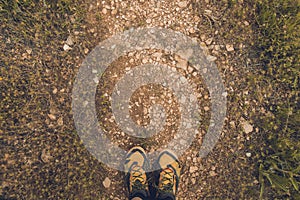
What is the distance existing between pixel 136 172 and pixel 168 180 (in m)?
0.44

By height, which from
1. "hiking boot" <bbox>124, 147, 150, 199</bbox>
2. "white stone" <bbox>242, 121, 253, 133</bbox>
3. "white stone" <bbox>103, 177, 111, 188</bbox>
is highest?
"white stone" <bbox>242, 121, 253, 133</bbox>

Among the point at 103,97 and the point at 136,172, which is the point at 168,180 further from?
the point at 103,97

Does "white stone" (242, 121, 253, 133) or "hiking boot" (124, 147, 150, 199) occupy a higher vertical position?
"white stone" (242, 121, 253, 133)

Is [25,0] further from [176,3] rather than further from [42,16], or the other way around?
[176,3]

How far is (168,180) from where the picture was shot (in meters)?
3.23

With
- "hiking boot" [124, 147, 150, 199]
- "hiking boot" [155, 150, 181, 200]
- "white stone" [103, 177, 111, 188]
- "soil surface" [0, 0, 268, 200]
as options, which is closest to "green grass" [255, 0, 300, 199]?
"soil surface" [0, 0, 268, 200]

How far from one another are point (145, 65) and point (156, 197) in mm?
1835

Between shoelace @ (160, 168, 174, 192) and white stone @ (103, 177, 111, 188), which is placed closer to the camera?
shoelace @ (160, 168, 174, 192)

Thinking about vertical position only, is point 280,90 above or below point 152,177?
above

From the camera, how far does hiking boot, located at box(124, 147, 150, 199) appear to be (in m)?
3.26

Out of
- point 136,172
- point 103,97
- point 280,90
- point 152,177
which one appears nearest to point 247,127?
point 280,90

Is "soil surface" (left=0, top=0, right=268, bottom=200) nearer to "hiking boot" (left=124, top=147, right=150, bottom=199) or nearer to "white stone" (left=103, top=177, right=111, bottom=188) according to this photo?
"white stone" (left=103, top=177, right=111, bottom=188)

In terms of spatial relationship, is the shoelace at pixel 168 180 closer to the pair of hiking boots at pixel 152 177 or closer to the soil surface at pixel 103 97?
the pair of hiking boots at pixel 152 177

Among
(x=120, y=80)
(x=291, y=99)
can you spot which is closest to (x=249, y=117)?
(x=291, y=99)
